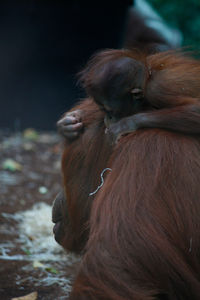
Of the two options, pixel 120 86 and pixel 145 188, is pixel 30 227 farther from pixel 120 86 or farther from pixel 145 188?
pixel 145 188

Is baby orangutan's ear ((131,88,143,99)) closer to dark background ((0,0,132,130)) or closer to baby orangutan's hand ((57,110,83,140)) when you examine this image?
baby orangutan's hand ((57,110,83,140))

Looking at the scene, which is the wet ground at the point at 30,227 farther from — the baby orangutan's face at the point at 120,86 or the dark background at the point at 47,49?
the dark background at the point at 47,49

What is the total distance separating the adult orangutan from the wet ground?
2.70 feet

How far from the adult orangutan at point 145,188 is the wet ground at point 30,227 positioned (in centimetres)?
82

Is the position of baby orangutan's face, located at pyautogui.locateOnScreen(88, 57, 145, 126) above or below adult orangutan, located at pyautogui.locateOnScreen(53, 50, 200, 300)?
above

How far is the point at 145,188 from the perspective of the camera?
2.07m

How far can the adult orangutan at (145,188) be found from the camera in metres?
1.99

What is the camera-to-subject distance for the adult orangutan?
6.54 feet

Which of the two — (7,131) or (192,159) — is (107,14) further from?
(192,159)

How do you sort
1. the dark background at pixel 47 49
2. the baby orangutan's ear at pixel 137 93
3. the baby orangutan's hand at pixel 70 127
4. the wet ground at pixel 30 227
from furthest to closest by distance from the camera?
the dark background at pixel 47 49
the wet ground at pixel 30 227
the baby orangutan's hand at pixel 70 127
the baby orangutan's ear at pixel 137 93

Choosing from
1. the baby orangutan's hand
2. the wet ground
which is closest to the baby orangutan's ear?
the baby orangutan's hand

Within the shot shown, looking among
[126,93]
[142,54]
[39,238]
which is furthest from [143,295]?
[39,238]

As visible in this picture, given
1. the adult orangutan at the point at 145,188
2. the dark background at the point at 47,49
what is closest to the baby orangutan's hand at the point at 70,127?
the adult orangutan at the point at 145,188

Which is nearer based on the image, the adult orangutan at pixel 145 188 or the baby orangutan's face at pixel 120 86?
the adult orangutan at pixel 145 188
